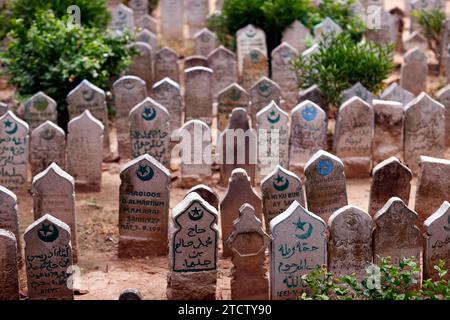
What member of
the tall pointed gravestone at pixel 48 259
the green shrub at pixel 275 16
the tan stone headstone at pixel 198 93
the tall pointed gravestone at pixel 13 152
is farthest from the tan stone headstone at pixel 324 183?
the green shrub at pixel 275 16

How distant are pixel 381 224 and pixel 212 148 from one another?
4.20 m

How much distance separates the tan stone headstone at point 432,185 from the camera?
30.1 feet

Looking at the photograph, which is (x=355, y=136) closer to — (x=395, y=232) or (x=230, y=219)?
(x=230, y=219)

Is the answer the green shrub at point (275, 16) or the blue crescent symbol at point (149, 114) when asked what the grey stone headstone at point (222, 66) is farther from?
the blue crescent symbol at point (149, 114)

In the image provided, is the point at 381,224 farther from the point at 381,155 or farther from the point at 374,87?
the point at 374,87

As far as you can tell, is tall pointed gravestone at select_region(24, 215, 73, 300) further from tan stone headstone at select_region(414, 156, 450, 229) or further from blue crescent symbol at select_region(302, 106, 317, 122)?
blue crescent symbol at select_region(302, 106, 317, 122)

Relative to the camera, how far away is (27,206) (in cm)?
1057

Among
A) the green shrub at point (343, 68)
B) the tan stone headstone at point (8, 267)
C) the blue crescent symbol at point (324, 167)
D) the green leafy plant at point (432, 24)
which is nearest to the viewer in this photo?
the tan stone headstone at point (8, 267)

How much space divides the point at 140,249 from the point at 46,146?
212 cm

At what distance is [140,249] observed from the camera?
361 inches

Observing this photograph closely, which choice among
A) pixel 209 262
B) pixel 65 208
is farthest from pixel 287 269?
pixel 65 208

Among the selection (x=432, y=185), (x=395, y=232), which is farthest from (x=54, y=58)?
(x=395, y=232)

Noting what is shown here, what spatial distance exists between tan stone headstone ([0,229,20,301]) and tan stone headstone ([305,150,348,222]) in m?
3.04

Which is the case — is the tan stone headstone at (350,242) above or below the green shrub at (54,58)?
below
